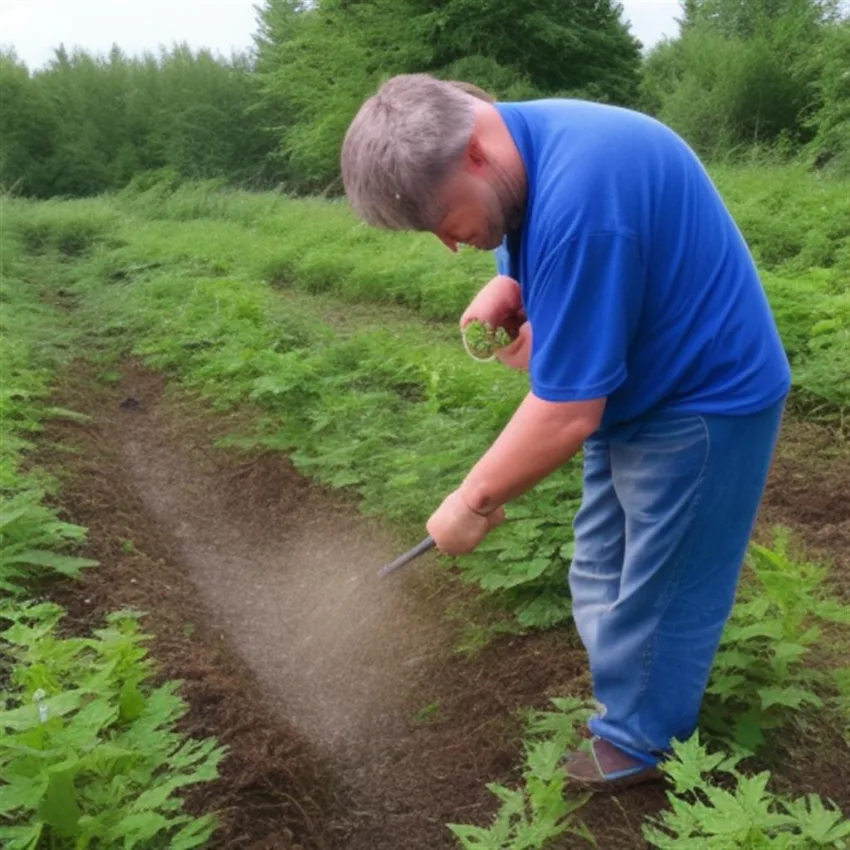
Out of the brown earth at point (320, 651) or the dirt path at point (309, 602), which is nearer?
the brown earth at point (320, 651)

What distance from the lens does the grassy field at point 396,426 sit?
2.47 meters

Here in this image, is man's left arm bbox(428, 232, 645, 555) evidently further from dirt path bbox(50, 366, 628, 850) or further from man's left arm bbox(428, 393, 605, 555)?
dirt path bbox(50, 366, 628, 850)

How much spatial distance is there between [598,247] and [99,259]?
13931mm

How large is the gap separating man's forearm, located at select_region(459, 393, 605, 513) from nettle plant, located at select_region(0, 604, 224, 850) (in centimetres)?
111

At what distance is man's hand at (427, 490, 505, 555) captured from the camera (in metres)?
2.27

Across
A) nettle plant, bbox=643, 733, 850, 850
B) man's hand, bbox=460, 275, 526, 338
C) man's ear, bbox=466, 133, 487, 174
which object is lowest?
nettle plant, bbox=643, 733, 850, 850

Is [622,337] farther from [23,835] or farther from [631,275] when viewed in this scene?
[23,835]

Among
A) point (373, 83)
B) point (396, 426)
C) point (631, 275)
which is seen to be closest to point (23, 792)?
point (631, 275)

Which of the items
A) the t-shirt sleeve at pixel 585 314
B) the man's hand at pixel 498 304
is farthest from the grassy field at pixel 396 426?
the man's hand at pixel 498 304

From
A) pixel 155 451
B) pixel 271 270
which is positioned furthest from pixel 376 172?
pixel 271 270

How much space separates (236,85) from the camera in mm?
34844

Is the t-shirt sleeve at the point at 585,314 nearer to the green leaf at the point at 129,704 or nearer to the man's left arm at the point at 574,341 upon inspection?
the man's left arm at the point at 574,341

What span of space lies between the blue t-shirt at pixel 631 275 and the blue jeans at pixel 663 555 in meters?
0.09

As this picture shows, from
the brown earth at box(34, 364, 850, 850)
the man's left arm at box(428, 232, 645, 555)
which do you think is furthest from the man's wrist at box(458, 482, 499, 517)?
the brown earth at box(34, 364, 850, 850)
